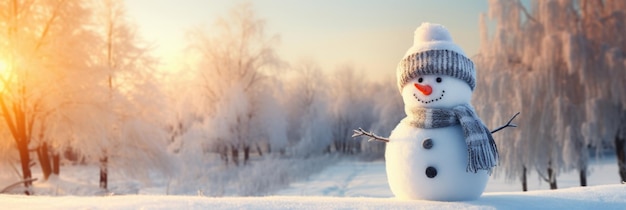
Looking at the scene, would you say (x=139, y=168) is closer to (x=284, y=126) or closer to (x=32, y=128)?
(x=32, y=128)

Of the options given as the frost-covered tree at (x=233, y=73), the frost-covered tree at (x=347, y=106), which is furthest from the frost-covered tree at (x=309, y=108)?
the frost-covered tree at (x=233, y=73)

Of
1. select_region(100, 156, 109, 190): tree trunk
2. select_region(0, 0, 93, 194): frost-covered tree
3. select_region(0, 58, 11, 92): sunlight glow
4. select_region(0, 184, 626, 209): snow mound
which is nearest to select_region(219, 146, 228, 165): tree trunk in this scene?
select_region(100, 156, 109, 190): tree trunk

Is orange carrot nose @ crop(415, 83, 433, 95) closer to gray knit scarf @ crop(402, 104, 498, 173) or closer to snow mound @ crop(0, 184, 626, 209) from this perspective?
gray knit scarf @ crop(402, 104, 498, 173)

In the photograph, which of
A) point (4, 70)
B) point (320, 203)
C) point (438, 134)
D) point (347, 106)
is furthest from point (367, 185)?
point (347, 106)

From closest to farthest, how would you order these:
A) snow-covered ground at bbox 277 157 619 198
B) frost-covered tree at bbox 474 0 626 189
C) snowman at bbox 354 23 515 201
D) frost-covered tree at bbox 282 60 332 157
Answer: snowman at bbox 354 23 515 201 < frost-covered tree at bbox 474 0 626 189 < snow-covered ground at bbox 277 157 619 198 < frost-covered tree at bbox 282 60 332 157

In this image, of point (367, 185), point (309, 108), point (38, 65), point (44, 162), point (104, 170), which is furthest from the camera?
point (309, 108)

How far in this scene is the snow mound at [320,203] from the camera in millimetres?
3301

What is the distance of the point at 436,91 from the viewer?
11.8ft

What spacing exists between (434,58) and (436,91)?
0.78 feet

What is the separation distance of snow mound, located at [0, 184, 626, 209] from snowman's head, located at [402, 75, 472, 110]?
725 mm

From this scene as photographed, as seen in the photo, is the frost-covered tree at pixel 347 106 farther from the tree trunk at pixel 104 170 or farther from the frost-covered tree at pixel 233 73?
the tree trunk at pixel 104 170

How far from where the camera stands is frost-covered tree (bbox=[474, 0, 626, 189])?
1054 cm

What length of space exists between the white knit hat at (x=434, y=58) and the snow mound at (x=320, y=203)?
3.01 feet

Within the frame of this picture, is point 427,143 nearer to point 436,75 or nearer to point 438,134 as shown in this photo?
point 438,134
